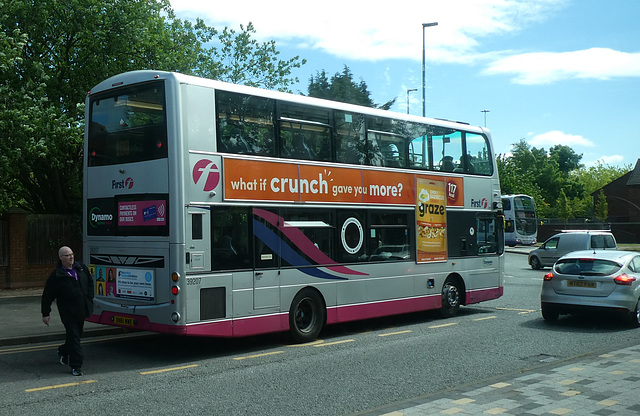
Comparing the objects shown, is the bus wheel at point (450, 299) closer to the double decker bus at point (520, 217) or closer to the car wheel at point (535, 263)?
the car wheel at point (535, 263)

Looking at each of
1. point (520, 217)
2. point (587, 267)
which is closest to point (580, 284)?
point (587, 267)

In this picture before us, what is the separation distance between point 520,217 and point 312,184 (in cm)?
4212

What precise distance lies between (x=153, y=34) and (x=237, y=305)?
12.1 metres

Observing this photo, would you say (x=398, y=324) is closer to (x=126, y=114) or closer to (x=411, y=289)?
(x=411, y=289)

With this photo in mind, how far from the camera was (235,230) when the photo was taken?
10.0 m

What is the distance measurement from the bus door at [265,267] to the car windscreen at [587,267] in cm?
585

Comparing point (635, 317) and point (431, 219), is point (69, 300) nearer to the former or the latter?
point (431, 219)

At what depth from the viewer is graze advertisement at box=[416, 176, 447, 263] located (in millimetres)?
13484

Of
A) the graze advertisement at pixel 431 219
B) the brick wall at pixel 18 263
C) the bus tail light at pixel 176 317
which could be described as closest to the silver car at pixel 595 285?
the graze advertisement at pixel 431 219

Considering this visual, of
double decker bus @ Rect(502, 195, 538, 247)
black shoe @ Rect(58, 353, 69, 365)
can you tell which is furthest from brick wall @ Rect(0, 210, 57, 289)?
double decker bus @ Rect(502, 195, 538, 247)

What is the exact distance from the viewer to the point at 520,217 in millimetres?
50500

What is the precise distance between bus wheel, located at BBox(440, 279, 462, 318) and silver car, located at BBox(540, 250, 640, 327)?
1.98m

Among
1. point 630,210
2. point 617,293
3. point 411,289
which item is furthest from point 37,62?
point 630,210

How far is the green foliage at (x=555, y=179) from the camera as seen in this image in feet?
236
